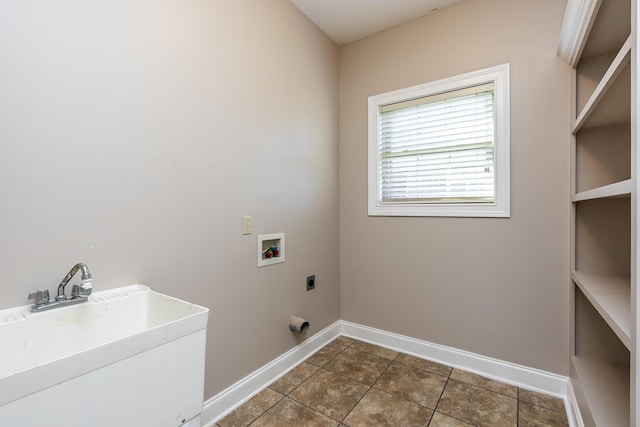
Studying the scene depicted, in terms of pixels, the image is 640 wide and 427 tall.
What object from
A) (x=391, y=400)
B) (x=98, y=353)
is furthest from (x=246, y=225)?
(x=391, y=400)

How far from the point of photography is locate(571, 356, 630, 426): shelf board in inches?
47.9

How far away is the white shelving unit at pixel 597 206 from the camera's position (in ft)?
4.50

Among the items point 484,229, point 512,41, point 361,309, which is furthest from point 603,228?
point 361,309

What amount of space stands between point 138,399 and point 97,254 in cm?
67

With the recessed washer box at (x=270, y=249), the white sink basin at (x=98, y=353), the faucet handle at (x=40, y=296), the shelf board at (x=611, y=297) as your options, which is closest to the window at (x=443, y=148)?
the shelf board at (x=611, y=297)

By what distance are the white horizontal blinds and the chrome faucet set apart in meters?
2.07

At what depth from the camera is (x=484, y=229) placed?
6.95 feet

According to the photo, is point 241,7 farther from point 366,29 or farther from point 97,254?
point 97,254

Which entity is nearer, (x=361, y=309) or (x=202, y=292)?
(x=202, y=292)

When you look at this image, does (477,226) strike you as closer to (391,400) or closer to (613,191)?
(613,191)

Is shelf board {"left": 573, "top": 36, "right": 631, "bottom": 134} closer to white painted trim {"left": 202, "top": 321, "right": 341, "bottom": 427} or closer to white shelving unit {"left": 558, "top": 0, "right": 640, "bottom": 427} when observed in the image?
white shelving unit {"left": 558, "top": 0, "right": 640, "bottom": 427}

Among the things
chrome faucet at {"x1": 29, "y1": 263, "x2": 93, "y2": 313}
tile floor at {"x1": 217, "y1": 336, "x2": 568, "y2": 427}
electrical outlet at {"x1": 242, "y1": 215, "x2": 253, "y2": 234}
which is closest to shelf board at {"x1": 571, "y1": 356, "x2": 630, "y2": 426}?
tile floor at {"x1": 217, "y1": 336, "x2": 568, "y2": 427}

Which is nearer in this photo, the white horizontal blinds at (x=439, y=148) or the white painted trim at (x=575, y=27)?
the white painted trim at (x=575, y=27)

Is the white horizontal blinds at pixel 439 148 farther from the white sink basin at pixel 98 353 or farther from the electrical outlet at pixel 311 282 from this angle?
the white sink basin at pixel 98 353
